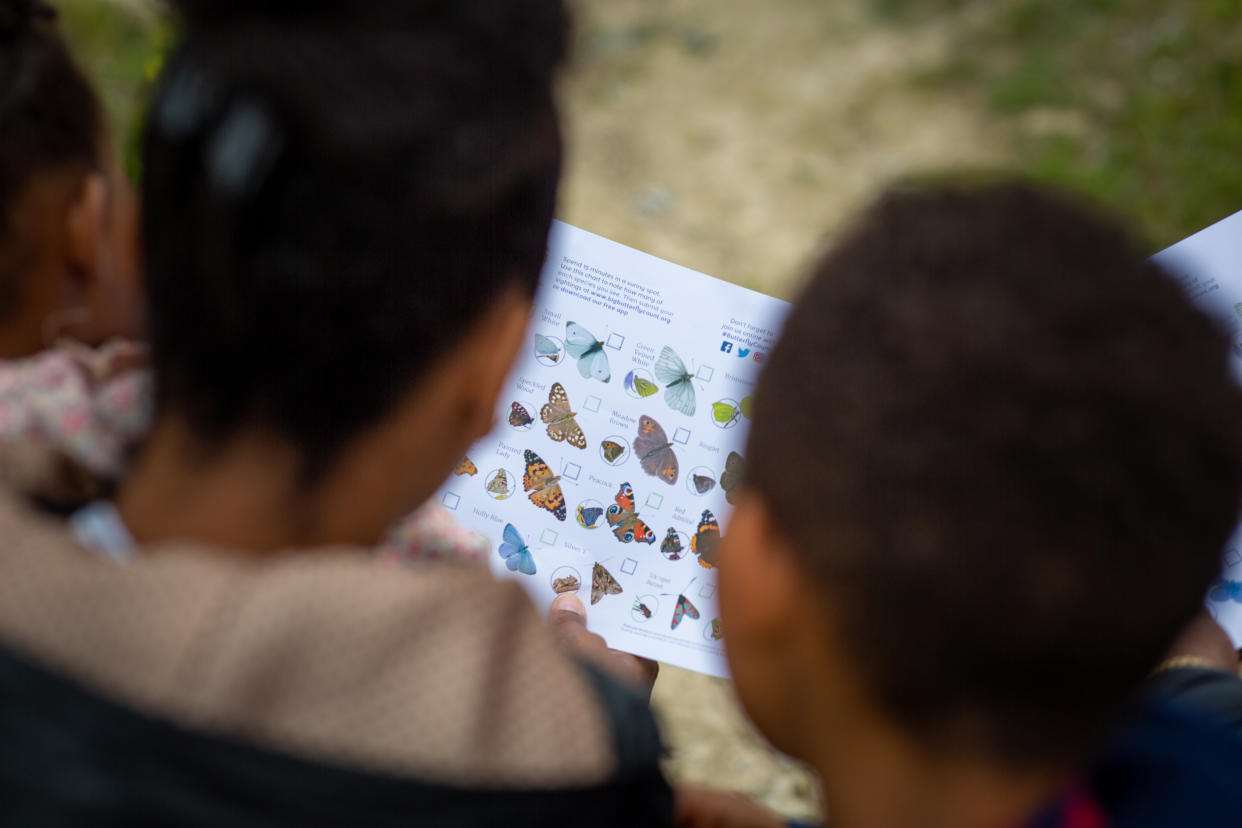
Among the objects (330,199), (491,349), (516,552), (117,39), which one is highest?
(330,199)

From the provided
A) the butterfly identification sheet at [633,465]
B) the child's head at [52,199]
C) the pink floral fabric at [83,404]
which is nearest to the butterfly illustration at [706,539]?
the butterfly identification sheet at [633,465]

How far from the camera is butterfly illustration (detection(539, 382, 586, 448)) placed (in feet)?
3.55

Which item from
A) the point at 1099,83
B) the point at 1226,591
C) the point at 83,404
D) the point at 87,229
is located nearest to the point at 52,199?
the point at 87,229

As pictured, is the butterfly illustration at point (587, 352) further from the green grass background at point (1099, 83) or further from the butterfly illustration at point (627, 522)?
the green grass background at point (1099, 83)

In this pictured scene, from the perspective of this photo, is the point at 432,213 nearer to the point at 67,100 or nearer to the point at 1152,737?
the point at 67,100

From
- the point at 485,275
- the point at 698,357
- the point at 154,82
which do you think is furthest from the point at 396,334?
Answer: the point at 698,357

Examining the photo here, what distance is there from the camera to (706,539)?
109 centimetres

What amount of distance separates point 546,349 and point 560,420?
0.08 metres

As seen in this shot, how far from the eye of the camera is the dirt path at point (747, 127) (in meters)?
2.57

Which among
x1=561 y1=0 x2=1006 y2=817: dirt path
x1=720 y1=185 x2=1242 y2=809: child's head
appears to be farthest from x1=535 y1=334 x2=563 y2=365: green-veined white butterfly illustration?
x1=561 y1=0 x2=1006 y2=817: dirt path

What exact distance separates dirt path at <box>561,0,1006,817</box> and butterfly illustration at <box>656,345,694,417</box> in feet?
4.19

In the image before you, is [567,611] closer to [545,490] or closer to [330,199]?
[545,490]

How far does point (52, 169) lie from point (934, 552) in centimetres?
74

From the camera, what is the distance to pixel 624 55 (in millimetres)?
3006
